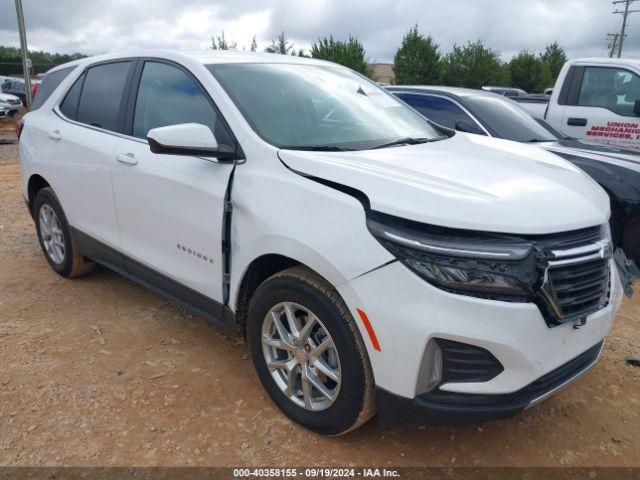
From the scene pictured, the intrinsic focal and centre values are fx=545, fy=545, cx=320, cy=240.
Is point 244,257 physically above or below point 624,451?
above

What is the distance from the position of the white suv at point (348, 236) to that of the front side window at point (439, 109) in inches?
85.9

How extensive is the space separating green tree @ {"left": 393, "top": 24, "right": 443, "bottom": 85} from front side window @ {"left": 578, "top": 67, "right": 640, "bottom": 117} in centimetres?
2611

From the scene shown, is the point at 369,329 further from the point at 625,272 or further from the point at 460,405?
the point at 625,272

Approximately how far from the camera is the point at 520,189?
2.29 meters

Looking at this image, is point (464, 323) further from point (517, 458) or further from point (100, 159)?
point (100, 159)

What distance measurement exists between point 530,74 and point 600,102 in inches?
1380

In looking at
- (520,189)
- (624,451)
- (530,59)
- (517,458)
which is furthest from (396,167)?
(530,59)

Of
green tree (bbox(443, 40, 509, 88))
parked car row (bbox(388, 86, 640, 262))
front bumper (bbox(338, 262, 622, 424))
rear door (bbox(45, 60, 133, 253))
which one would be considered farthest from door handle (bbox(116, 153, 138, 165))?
green tree (bbox(443, 40, 509, 88))

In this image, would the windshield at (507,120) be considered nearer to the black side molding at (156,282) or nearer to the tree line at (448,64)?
the black side molding at (156,282)

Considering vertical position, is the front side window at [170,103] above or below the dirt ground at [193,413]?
above

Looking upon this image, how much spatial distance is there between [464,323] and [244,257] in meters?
1.14

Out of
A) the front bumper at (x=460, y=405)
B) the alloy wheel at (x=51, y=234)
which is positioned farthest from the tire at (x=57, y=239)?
the front bumper at (x=460, y=405)

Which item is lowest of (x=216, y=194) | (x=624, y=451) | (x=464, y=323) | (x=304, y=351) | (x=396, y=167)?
(x=624, y=451)

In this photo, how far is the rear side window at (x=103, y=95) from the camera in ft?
12.0
